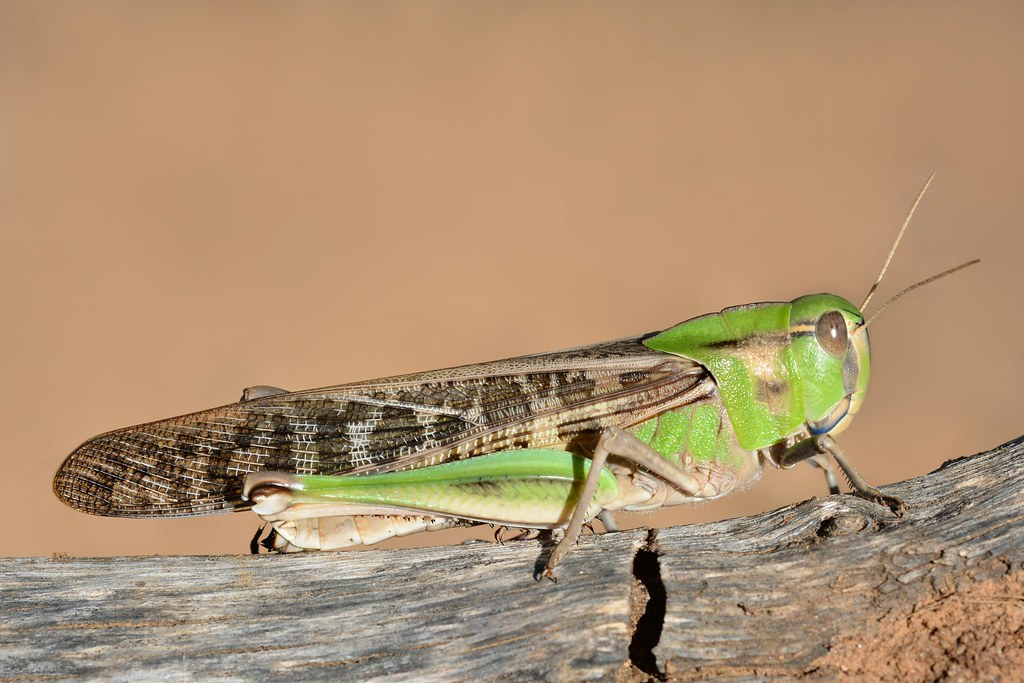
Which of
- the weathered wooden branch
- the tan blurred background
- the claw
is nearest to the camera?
the weathered wooden branch

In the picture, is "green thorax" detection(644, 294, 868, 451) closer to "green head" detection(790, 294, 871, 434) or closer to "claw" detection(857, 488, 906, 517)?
"green head" detection(790, 294, 871, 434)

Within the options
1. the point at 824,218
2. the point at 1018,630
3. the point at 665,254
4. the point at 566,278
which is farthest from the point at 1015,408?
the point at 1018,630

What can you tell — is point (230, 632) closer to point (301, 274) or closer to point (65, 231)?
point (301, 274)

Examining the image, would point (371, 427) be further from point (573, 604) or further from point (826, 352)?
point (826, 352)

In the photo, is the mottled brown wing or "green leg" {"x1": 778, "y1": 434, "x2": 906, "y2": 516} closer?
"green leg" {"x1": 778, "y1": 434, "x2": 906, "y2": 516}

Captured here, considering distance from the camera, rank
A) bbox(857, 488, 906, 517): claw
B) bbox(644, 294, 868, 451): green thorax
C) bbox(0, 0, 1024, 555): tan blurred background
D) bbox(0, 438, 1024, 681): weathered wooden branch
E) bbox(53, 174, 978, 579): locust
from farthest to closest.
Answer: bbox(0, 0, 1024, 555): tan blurred background, bbox(644, 294, 868, 451): green thorax, bbox(53, 174, 978, 579): locust, bbox(857, 488, 906, 517): claw, bbox(0, 438, 1024, 681): weathered wooden branch

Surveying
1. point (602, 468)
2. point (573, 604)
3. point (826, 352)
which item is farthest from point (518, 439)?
point (826, 352)

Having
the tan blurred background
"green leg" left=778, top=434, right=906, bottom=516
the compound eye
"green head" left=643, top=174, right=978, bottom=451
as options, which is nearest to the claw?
"green leg" left=778, top=434, right=906, bottom=516
